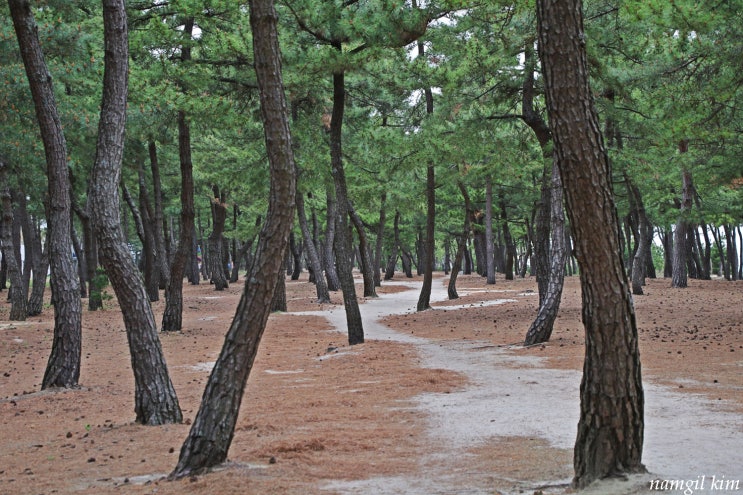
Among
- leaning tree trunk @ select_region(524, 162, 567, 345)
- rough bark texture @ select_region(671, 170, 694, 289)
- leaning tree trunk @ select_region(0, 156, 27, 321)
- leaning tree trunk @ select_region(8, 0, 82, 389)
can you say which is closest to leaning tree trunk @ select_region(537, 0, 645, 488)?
leaning tree trunk @ select_region(8, 0, 82, 389)

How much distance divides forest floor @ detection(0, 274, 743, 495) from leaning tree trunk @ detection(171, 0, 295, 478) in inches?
9.6

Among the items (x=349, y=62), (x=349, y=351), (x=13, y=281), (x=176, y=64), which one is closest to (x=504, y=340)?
(x=349, y=351)

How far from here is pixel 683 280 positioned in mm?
30516

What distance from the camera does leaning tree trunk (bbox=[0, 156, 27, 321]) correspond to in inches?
736

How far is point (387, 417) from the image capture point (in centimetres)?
768

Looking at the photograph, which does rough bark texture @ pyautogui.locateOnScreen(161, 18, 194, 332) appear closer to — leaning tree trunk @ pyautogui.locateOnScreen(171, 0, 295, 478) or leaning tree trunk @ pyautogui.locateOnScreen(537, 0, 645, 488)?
leaning tree trunk @ pyautogui.locateOnScreen(171, 0, 295, 478)

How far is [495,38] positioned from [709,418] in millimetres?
10329

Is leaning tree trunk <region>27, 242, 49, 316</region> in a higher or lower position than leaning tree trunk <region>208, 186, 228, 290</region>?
lower

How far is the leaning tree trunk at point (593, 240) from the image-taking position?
4738 mm

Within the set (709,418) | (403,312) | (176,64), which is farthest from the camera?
(403,312)

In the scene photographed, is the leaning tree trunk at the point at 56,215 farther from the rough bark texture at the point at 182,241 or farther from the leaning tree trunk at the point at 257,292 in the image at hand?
the rough bark texture at the point at 182,241

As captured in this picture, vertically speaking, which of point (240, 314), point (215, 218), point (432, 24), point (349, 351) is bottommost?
point (349, 351)

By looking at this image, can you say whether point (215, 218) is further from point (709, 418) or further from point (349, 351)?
point (709, 418)

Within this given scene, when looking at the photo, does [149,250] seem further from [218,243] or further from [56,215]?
[56,215]
